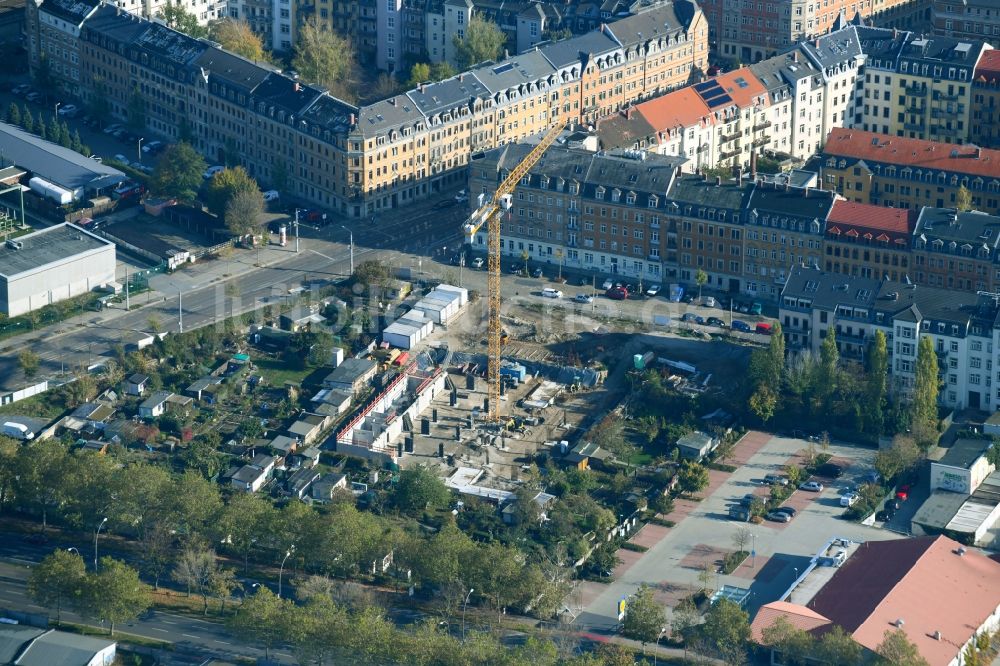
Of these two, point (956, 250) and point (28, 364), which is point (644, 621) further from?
point (28, 364)

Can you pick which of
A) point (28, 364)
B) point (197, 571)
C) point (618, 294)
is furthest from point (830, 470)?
point (28, 364)

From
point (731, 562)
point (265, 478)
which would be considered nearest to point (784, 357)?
point (731, 562)

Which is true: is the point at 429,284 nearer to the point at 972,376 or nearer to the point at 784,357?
the point at 784,357

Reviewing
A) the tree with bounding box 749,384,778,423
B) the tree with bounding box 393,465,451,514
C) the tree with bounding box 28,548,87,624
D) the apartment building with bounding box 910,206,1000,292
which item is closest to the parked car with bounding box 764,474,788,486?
the tree with bounding box 749,384,778,423

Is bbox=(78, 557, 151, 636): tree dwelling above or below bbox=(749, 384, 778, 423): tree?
below

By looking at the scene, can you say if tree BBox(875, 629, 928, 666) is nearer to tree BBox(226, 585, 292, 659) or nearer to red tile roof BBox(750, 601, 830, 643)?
red tile roof BBox(750, 601, 830, 643)

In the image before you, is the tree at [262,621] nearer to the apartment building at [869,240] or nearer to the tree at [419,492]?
the tree at [419,492]

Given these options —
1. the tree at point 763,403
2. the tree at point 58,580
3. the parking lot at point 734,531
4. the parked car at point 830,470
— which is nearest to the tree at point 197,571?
the tree at point 58,580
